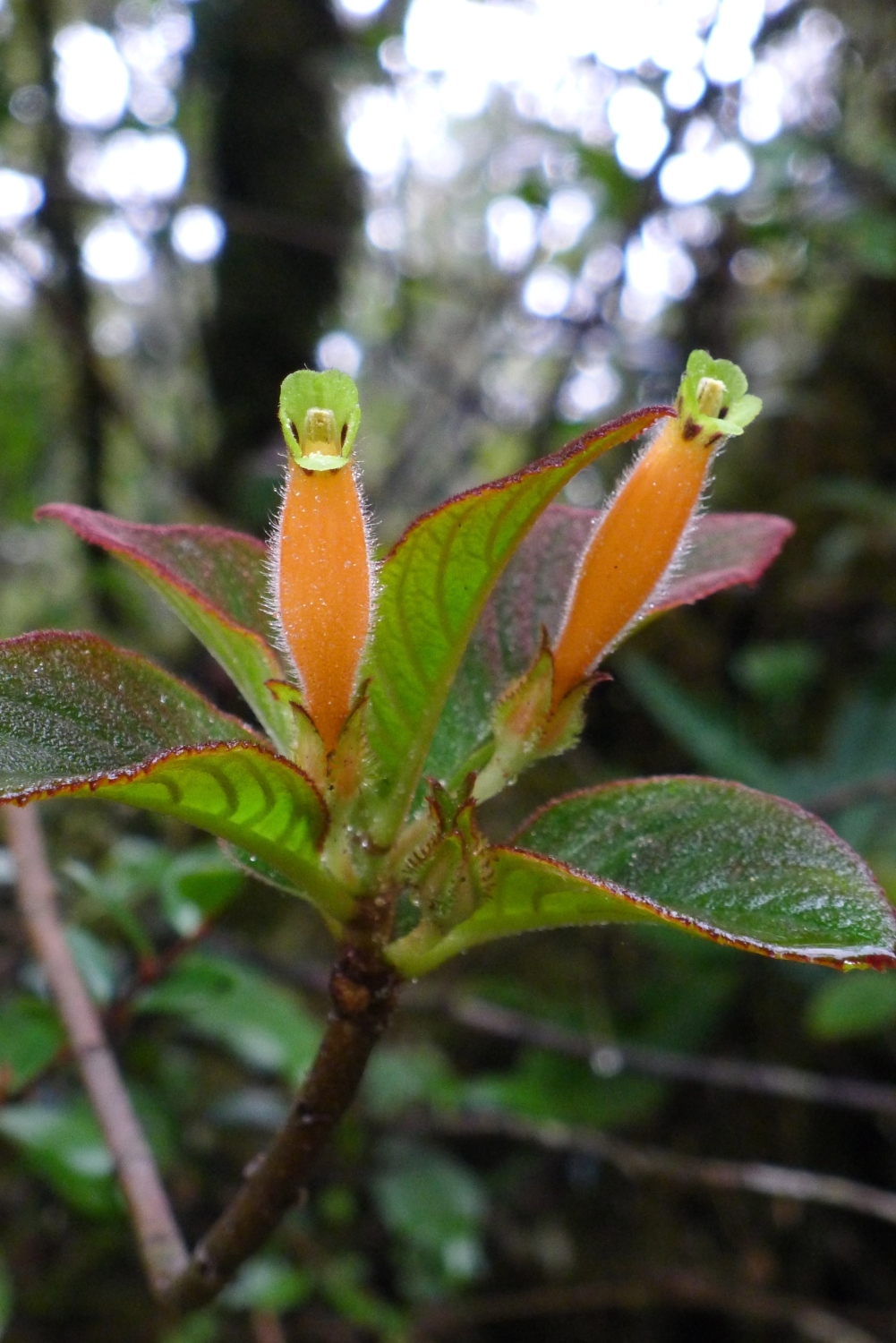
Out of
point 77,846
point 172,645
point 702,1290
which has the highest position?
point 172,645

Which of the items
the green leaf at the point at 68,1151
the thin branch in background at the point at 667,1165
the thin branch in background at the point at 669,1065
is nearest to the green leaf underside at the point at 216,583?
the green leaf at the point at 68,1151

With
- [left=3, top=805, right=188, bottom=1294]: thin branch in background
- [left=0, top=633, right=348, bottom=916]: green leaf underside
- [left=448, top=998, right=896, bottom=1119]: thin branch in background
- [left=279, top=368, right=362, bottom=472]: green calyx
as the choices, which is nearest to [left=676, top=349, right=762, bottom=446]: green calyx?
[left=279, top=368, right=362, bottom=472]: green calyx

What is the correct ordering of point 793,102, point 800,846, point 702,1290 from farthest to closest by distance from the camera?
1. point 793,102
2. point 702,1290
3. point 800,846

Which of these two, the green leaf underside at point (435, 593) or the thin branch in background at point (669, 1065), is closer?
the green leaf underside at point (435, 593)

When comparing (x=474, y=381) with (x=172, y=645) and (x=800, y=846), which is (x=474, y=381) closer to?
(x=172, y=645)

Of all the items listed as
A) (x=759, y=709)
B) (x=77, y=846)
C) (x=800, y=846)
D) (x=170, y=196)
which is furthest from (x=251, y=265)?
(x=800, y=846)

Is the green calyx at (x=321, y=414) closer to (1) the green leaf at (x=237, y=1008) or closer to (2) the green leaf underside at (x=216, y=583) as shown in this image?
(2) the green leaf underside at (x=216, y=583)
